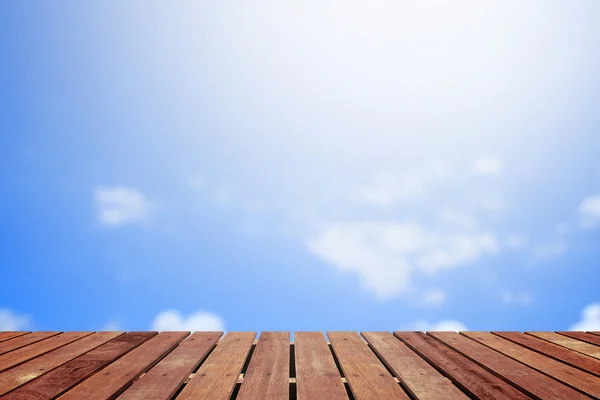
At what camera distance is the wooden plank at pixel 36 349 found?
2.22 metres

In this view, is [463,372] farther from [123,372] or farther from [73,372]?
[73,372]

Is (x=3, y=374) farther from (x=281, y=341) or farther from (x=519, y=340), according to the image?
(x=519, y=340)

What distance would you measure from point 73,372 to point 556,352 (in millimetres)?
2755

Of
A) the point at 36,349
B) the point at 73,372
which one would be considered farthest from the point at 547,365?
the point at 36,349

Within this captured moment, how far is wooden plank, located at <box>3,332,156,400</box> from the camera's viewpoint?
5.62ft

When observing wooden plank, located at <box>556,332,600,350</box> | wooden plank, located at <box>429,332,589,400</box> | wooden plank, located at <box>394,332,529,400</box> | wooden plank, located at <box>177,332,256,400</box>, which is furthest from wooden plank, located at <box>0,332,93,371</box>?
wooden plank, located at <box>556,332,600,350</box>

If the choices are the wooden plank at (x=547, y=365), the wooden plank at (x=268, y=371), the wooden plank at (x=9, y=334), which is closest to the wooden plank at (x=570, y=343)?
the wooden plank at (x=547, y=365)

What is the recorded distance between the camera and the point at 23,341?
2764mm

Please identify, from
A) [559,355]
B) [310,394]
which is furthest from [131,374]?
[559,355]

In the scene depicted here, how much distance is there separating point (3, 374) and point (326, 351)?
168cm

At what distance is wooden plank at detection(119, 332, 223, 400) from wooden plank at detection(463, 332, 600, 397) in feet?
5.90

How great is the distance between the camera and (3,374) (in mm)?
1996

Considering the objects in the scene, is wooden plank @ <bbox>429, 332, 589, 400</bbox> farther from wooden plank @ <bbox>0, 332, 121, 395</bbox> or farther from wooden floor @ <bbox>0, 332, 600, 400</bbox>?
wooden plank @ <bbox>0, 332, 121, 395</bbox>

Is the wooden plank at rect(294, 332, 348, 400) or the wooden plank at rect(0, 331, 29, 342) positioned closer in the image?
the wooden plank at rect(294, 332, 348, 400)
